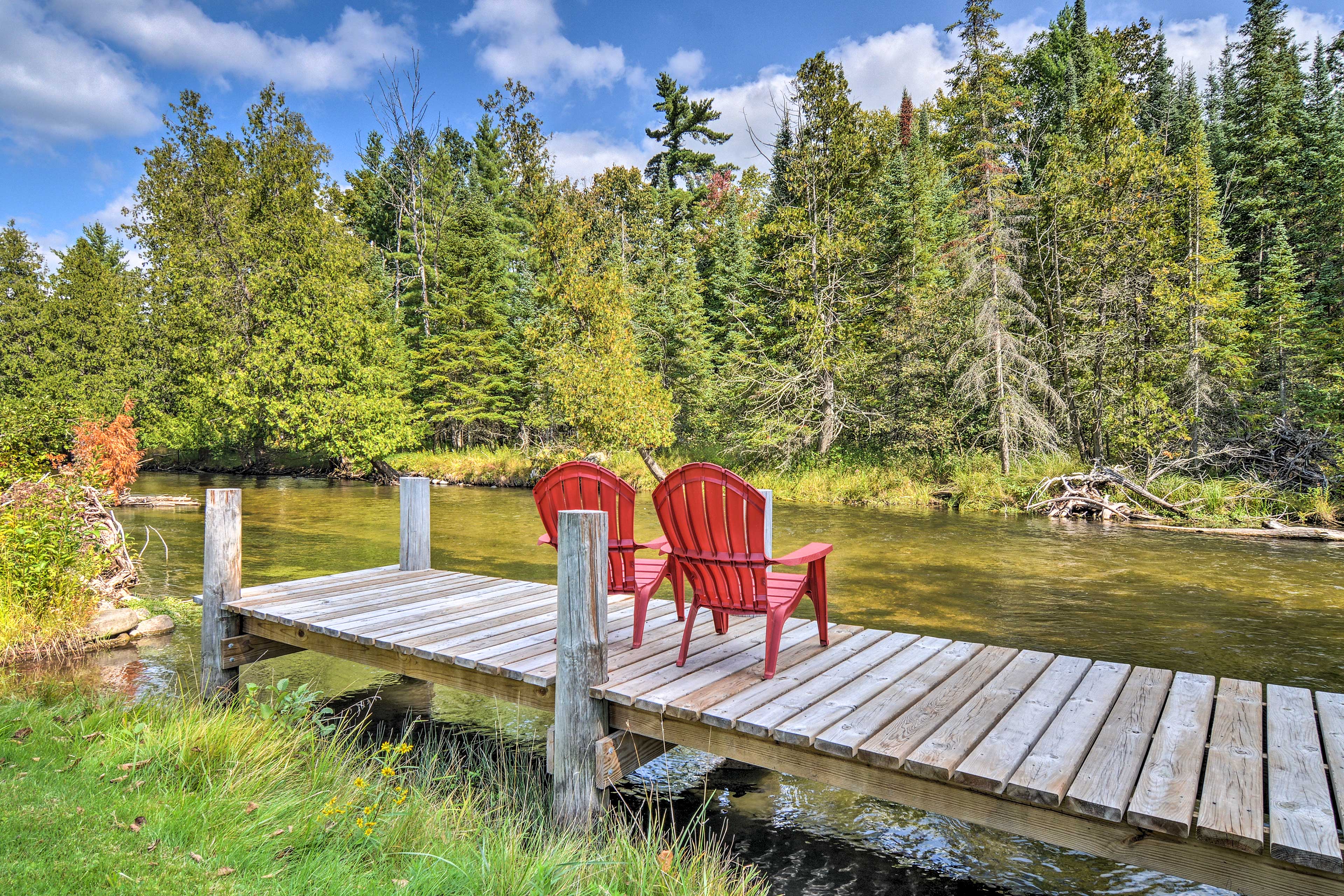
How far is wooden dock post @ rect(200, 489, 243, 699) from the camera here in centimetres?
420

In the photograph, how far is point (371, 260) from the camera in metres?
26.7

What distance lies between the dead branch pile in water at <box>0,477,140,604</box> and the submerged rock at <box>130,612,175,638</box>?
0.44 meters

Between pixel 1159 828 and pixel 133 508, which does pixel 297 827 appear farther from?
pixel 133 508

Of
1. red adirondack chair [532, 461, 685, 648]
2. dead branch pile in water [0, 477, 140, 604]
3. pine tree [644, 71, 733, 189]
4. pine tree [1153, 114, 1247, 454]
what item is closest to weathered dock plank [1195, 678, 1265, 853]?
red adirondack chair [532, 461, 685, 648]

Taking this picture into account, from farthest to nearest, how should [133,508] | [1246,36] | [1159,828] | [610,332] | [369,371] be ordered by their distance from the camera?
[1246,36] → [369,371] → [610,332] → [133,508] → [1159,828]

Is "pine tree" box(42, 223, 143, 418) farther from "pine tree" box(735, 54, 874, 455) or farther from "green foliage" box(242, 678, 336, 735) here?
"green foliage" box(242, 678, 336, 735)

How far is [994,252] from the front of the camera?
1554cm

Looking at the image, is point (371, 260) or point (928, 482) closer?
point (928, 482)

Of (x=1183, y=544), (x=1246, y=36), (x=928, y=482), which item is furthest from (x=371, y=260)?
(x=1246, y=36)

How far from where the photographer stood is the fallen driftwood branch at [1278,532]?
1034cm

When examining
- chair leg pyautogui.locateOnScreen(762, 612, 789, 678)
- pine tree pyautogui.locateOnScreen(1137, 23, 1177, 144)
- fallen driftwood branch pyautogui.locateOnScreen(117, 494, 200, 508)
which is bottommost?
fallen driftwood branch pyautogui.locateOnScreen(117, 494, 200, 508)

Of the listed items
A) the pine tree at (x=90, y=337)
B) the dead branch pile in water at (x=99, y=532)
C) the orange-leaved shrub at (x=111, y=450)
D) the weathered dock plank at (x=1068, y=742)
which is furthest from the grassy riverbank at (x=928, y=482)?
the pine tree at (x=90, y=337)

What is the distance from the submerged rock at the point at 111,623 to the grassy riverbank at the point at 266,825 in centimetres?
261

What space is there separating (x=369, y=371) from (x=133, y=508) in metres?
7.90
